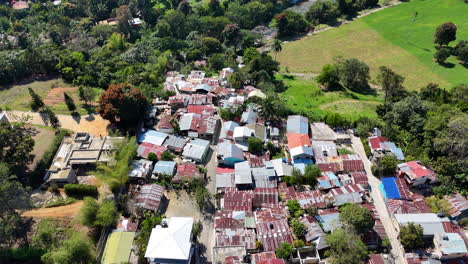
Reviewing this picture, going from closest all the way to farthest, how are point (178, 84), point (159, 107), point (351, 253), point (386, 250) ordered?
point (351, 253), point (386, 250), point (159, 107), point (178, 84)

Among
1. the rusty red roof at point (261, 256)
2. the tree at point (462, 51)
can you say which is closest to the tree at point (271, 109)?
the rusty red roof at point (261, 256)

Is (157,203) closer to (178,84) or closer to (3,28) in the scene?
(178,84)

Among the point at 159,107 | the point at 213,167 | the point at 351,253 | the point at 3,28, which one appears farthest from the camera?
the point at 3,28

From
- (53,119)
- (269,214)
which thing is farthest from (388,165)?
(53,119)

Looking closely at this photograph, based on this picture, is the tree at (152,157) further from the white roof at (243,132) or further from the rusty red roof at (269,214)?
the rusty red roof at (269,214)

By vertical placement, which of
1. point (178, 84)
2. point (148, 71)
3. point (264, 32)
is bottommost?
point (178, 84)

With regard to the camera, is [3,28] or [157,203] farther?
[3,28]

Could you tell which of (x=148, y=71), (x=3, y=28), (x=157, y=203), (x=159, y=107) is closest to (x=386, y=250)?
(x=157, y=203)

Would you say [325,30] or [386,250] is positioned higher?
[325,30]
